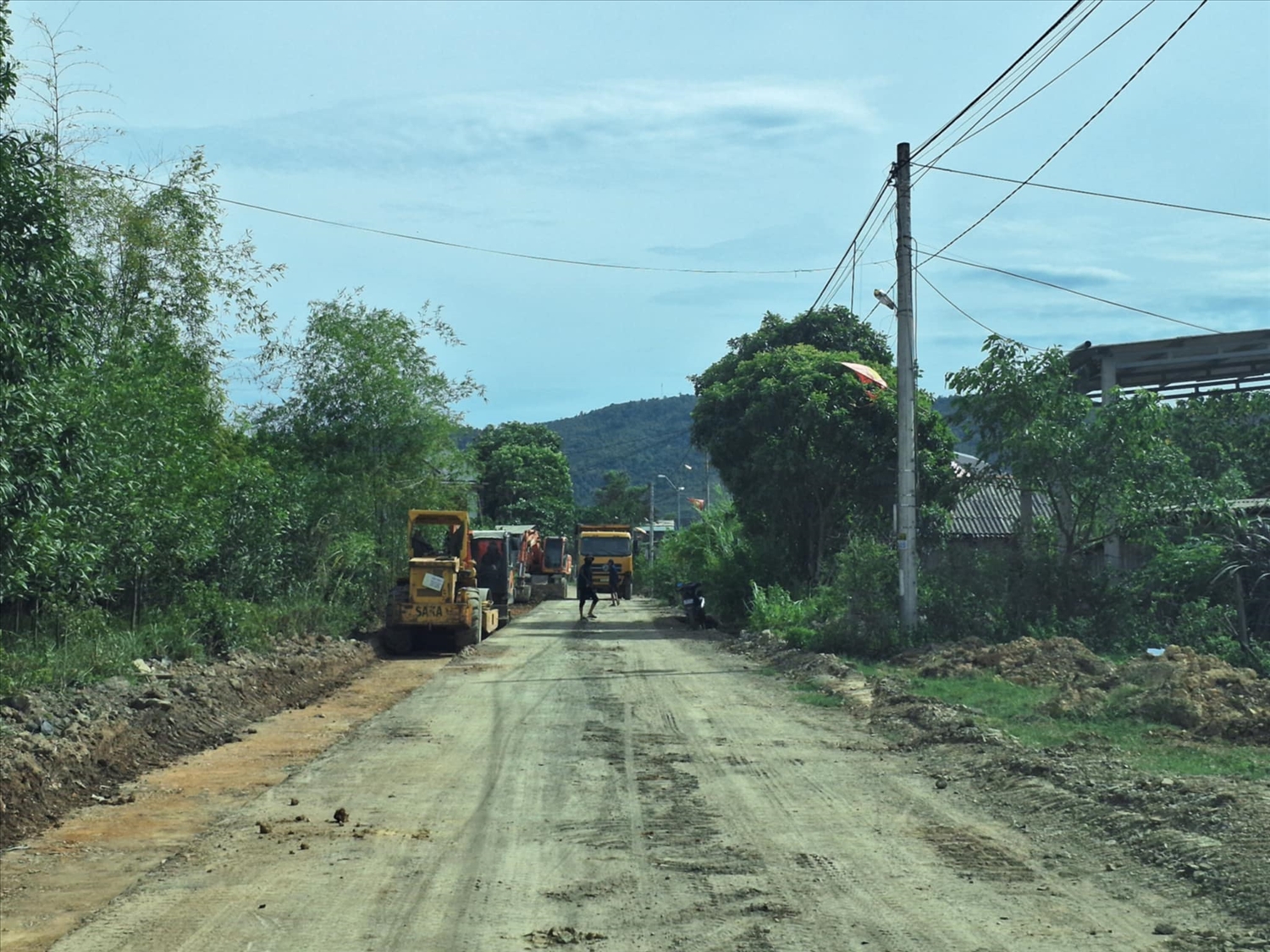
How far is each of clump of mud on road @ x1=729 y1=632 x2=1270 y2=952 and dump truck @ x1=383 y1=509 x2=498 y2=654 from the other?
9561mm

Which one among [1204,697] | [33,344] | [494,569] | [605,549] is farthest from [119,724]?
[605,549]

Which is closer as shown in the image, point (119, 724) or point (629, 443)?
point (119, 724)

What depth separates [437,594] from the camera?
83.4 ft

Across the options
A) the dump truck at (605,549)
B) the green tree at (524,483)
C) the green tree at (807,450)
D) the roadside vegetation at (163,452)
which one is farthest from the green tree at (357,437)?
the green tree at (524,483)

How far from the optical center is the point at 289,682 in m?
18.9

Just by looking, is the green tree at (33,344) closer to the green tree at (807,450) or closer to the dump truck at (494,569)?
the green tree at (807,450)

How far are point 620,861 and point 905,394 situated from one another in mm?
15517

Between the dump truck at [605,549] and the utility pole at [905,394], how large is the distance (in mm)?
34058

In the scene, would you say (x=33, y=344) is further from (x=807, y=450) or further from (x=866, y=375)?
(x=807, y=450)

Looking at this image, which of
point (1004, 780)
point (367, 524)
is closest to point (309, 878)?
point (1004, 780)

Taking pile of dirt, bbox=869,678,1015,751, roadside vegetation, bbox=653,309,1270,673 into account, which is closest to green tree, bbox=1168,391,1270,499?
roadside vegetation, bbox=653,309,1270,673

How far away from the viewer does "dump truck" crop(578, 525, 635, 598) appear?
55.8 m

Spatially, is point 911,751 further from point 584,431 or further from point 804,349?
point 584,431

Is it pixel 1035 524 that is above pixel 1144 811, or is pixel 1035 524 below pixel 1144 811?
above
